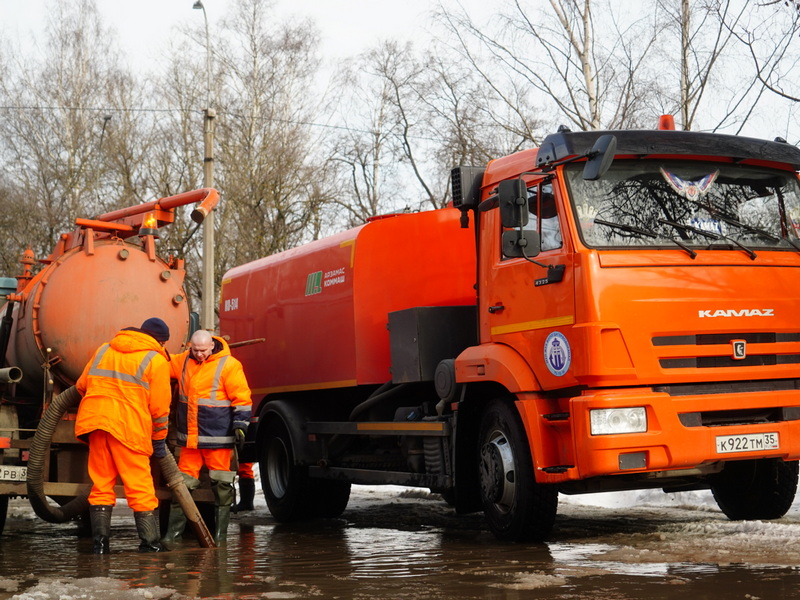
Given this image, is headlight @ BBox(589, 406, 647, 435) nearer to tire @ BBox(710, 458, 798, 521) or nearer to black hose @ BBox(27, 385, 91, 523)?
tire @ BBox(710, 458, 798, 521)

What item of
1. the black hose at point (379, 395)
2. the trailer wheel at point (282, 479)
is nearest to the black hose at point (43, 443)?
the black hose at point (379, 395)

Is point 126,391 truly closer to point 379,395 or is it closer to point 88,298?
point 88,298

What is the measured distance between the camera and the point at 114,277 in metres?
9.34

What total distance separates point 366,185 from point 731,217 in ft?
92.4

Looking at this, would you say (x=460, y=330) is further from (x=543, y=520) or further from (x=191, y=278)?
(x=191, y=278)

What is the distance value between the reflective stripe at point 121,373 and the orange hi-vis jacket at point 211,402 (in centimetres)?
61

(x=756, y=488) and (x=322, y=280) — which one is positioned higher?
(x=322, y=280)

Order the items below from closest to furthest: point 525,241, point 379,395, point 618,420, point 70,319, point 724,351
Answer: point 618,420 < point 724,351 < point 525,241 < point 70,319 < point 379,395

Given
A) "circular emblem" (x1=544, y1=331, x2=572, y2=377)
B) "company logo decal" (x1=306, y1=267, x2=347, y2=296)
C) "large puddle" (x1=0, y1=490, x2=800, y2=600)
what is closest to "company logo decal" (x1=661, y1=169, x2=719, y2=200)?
"circular emblem" (x1=544, y1=331, x2=572, y2=377)

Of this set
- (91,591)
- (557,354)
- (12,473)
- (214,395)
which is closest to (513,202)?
(557,354)

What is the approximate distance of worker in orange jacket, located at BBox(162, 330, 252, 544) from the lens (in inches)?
348

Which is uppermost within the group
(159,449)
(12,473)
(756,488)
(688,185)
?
(688,185)

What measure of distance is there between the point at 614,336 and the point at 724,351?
0.78 m

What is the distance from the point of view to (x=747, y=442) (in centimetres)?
719
